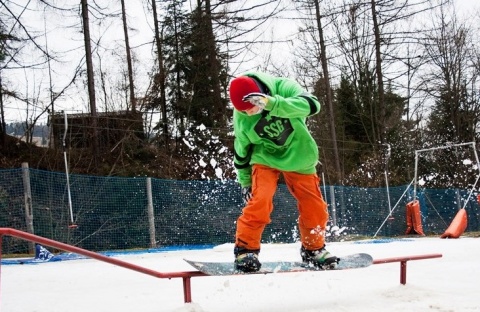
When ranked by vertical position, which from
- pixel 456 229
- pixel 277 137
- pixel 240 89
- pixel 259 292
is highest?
pixel 240 89

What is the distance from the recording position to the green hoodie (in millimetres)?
3021

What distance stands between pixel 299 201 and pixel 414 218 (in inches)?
422

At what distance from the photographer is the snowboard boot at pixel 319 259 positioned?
9.99ft

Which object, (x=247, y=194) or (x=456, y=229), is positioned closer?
(x=247, y=194)

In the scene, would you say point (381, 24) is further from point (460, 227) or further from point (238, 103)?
point (238, 103)

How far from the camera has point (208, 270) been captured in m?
2.64

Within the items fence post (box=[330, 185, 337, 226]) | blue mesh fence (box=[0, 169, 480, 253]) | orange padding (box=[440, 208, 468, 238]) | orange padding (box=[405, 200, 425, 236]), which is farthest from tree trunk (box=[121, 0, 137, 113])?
orange padding (box=[440, 208, 468, 238])

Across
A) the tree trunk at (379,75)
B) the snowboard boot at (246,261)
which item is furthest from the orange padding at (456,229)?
the tree trunk at (379,75)

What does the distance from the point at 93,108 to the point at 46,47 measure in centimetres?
218

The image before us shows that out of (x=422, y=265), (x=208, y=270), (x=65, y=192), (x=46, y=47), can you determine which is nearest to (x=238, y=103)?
(x=208, y=270)

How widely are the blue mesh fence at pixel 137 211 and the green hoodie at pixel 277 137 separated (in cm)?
539

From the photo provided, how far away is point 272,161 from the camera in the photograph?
306 cm

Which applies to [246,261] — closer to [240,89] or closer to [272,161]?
[272,161]

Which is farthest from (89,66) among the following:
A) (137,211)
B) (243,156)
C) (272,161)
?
(272,161)
